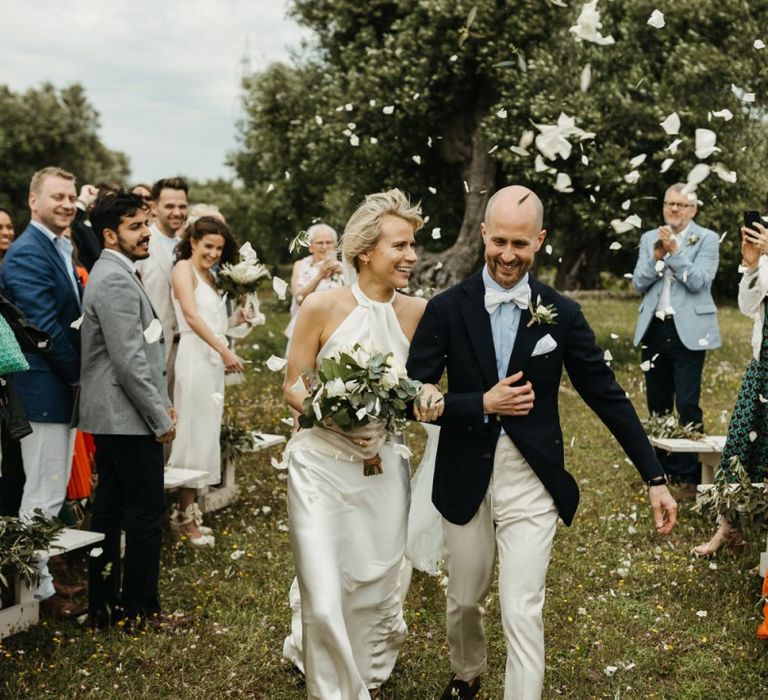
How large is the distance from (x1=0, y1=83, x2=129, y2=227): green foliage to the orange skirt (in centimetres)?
3873

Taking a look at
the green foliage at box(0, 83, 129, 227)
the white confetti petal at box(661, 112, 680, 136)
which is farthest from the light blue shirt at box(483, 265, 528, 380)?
the green foliage at box(0, 83, 129, 227)

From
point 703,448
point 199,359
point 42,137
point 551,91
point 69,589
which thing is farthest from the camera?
point 42,137

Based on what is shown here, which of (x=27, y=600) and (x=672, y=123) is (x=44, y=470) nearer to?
(x=27, y=600)

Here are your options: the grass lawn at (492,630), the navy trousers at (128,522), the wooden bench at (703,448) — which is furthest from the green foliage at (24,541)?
the wooden bench at (703,448)

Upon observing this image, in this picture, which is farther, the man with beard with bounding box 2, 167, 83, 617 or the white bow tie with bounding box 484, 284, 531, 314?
the man with beard with bounding box 2, 167, 83, 617

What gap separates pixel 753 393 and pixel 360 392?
3.69 m

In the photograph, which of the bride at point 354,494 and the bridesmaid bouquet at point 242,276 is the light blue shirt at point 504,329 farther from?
the bridesmaid bouquet at point 242,276

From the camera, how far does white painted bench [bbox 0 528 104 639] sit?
550 centimetres

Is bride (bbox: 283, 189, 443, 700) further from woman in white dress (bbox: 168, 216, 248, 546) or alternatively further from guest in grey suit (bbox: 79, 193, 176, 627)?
woman in white dress (bbox: 168, 216, 248, 546)

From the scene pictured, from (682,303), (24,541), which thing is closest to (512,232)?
(24,541)

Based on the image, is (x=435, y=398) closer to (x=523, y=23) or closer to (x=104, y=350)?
(x=104, y=350)

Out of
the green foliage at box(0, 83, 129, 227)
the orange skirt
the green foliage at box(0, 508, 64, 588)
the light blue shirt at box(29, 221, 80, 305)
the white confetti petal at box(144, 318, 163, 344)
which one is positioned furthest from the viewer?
the green foliage at box(0, 83, 129, 227)

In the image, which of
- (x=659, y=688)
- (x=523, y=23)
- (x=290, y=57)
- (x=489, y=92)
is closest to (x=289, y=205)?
(x=290, y=57)

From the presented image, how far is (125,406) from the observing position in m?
5.36
